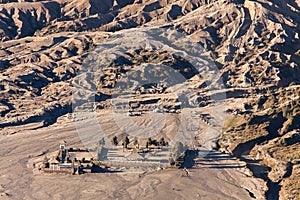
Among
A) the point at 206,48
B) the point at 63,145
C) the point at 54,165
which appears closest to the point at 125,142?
the point at 63,145

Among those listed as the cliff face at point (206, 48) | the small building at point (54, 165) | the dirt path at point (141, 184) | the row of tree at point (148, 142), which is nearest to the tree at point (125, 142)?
the row of tree at point (148, 142)

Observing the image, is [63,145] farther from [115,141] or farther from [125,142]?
[125,142]

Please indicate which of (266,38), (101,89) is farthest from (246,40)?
(101,89)

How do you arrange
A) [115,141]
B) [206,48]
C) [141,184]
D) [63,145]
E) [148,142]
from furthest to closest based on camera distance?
[206,48], [115,141], [148,142], [63,145], [141,184]

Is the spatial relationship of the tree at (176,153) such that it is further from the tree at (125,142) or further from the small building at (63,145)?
the small building at (63,145)

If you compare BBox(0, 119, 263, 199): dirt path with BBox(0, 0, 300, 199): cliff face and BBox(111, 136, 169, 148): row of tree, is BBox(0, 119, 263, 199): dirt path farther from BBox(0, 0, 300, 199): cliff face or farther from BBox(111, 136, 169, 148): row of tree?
BBox(111, 136, 169, 148): row of tree

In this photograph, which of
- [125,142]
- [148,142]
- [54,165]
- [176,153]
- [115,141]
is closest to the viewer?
[54,165]

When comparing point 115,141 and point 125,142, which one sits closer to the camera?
point 125,142

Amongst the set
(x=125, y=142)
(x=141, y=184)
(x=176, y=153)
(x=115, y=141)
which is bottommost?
(x=141, y=184)

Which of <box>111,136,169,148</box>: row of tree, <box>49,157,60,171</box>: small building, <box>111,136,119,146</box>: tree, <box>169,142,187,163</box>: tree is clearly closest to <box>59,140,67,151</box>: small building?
<box>49,157,60,171</box>: small building

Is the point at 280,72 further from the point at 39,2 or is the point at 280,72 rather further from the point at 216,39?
the point at 39,2

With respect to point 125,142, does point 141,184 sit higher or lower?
lower
